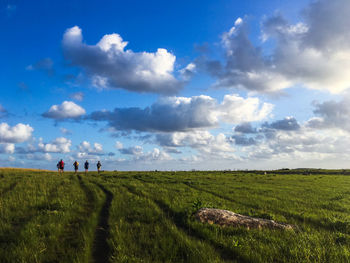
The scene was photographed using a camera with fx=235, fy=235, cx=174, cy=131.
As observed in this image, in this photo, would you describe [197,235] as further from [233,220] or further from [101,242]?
[101,242]

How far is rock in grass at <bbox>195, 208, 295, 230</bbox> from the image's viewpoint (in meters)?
9.88

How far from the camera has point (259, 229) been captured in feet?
31.3

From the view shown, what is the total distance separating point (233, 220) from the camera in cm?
1022

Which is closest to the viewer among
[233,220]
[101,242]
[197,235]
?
[101,242]

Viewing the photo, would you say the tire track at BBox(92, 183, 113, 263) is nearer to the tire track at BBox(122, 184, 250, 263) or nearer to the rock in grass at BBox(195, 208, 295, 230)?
the tire track at BBox(122, 184, 250, 263)

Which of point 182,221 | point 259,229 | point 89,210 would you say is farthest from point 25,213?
point 259,229

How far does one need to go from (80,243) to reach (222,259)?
4714mm

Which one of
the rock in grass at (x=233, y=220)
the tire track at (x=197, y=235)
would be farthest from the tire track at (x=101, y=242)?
the rock in grass at (x=233, y=220)

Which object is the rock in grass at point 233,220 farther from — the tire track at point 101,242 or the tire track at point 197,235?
the tire track at point 101,242

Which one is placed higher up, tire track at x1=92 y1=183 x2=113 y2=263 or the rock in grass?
the rock in grass

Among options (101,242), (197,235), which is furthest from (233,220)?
(101,242)

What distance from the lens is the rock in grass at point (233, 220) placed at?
988cm

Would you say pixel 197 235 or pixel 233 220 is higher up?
pixel 233 220

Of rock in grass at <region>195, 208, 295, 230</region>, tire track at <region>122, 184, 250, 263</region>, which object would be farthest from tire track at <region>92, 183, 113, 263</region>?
rock in grass at <region>195, 208, 295, 230</region>
